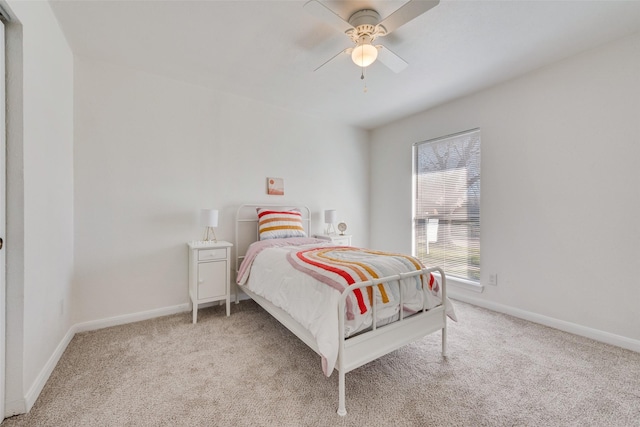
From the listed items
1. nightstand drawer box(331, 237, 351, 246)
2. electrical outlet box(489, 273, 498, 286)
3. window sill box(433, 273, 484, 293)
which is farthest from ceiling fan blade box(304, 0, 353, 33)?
window sill box(433, 273, 484, 293)

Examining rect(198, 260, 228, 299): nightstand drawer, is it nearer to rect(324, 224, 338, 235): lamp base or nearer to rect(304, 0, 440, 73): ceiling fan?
rect(324, 224, 338, 235): lamp base

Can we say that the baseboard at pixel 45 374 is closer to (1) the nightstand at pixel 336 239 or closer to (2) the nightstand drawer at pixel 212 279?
(2) the nightstand drawer at pixel 212 279

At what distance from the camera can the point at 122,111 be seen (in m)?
2.70

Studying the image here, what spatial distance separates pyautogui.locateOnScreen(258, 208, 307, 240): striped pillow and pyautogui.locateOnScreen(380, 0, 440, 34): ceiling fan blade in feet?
7.28

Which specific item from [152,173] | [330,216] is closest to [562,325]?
[330,216]

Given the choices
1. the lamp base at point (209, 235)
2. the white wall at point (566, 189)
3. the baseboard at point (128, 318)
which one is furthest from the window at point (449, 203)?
the baseboard at point (128, 318)

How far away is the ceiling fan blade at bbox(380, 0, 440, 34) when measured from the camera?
5.05ft

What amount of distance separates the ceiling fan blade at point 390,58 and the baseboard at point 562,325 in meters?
2.81

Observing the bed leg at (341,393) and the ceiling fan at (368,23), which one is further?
the ceiling fan at (368,23)

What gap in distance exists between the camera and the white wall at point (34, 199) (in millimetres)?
1460

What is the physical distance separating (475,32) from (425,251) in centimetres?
271

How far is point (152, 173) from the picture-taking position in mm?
2836

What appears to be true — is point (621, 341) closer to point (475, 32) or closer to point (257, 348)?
point (475, 32)

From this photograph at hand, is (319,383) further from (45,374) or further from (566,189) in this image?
(566,189)
